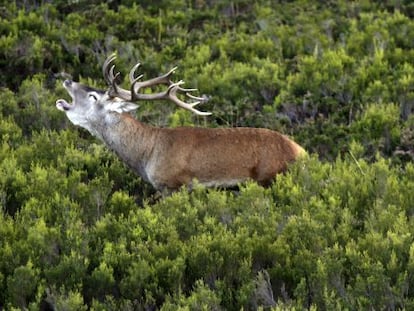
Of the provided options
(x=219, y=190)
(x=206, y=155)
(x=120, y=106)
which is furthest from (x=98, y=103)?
(x=219, y=190)

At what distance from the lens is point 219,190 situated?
8242 millimetres

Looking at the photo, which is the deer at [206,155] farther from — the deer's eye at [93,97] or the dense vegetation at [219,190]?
the deer's eye at [93,97]

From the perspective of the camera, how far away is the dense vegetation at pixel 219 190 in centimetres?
652

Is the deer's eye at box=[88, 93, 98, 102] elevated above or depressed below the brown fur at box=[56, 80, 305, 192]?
above

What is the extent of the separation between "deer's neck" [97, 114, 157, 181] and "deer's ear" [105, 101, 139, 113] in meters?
0.07

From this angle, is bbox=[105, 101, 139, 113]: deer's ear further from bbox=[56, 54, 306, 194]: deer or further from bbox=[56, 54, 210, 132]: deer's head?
bbox=[56, 54, 306, 194]: deer

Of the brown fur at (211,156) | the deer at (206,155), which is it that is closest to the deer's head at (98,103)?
the deer at (206,155)

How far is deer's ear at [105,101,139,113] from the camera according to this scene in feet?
29.6

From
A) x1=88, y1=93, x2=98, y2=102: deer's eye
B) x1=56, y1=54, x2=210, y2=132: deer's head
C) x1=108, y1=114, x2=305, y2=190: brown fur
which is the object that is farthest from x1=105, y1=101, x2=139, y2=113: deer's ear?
x1=108, y1=114, x2=305, y2=190: brown fur

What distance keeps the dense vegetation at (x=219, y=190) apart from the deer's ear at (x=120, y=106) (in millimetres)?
678

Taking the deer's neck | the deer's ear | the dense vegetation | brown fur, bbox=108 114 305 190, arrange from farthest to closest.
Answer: the deer's ear, the deer's neck, brown fur, bbox=108 114 305 190, the dense vegetation

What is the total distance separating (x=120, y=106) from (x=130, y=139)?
37 centimetres

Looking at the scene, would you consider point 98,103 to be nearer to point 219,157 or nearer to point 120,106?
point 120,106

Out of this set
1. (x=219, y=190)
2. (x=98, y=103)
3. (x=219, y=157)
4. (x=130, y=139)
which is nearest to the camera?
(x=219, y=190)
